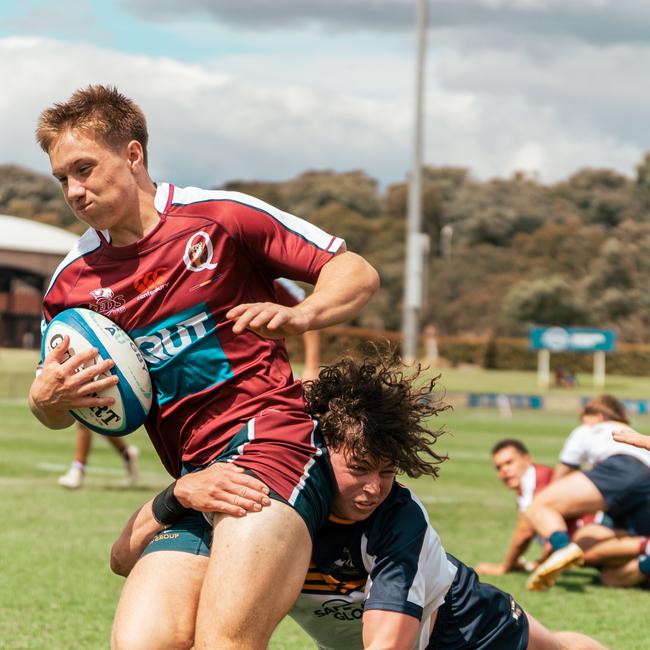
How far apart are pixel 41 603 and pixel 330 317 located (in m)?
3.95

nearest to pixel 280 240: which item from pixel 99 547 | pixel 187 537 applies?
pixel 187 537

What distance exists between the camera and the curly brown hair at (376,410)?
4324 mm

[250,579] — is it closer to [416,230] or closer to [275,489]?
[275,489]

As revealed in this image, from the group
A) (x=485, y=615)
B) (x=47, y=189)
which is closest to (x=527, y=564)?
(x=485, y=615)

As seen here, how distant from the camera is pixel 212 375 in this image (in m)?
4.24

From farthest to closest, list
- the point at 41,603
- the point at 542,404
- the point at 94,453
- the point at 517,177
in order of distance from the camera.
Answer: the point at 517,177 → the point at 542,404 → the point at 94,453 → the point at 41,603

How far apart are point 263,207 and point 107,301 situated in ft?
2.13

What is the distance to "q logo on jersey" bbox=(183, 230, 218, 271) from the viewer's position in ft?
14.0

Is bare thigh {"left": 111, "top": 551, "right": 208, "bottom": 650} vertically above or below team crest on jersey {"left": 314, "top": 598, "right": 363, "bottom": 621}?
above

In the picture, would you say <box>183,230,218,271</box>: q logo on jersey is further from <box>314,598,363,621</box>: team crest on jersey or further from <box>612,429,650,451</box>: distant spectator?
<box>612,429,650,451</box>: distant spectator

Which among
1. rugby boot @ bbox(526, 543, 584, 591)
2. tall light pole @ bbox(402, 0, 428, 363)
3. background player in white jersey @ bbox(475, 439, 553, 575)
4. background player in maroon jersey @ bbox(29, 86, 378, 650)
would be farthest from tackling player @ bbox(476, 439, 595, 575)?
tall light pole @ bbox(402, 0, 428, 363)

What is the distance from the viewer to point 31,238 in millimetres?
66750

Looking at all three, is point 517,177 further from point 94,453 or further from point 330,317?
point 330,317

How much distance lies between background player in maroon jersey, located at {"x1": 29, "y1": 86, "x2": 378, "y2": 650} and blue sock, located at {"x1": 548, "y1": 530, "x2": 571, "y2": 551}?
4211 millimetres
